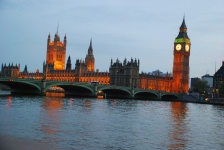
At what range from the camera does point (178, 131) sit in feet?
81.9

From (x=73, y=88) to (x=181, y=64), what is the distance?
72.5 metres

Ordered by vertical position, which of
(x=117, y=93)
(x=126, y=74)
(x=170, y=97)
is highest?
(x=126, y=74)

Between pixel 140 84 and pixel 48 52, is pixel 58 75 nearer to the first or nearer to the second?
pixel 48 52

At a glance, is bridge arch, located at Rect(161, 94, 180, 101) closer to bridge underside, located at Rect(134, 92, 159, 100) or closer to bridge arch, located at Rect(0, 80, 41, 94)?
bridge underside, located at Rect(134, 92, 159, 100)

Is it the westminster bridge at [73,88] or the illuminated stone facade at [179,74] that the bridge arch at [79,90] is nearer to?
the westminster bridge at [73,88]

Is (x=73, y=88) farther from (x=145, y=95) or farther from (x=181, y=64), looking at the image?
(x=181, y=64)

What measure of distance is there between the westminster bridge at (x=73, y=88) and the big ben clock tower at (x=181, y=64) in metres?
34.3

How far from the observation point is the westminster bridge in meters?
60.0

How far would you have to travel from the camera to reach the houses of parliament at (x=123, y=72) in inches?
4812

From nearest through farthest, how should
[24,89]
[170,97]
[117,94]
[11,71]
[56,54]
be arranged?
[24,89]
[117,94]
[170,97]
[11,71]
[56,54]

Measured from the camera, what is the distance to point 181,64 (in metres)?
140

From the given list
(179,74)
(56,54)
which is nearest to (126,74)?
(179,74)

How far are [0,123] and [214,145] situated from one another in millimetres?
12449

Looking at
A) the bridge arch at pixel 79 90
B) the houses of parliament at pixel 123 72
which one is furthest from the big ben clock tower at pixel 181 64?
the bridge arch at pixel 79 90
